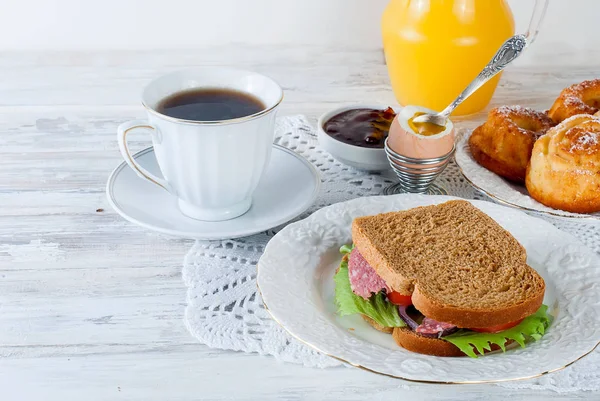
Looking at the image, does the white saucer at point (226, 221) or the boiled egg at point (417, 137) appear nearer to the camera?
the white saucer at point (226, 221)

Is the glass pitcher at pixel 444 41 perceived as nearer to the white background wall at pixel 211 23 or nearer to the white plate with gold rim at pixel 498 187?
the white plate with gold rim at pixel 498 187

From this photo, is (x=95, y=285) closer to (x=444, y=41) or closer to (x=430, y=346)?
(x=430, y=346)

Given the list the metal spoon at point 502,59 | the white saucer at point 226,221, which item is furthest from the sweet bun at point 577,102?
the white saucer at point 226,221

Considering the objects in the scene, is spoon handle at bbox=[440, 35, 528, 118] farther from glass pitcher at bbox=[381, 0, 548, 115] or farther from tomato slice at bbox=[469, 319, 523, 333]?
tomato slice at bbox=[469, 319, 523, 333]

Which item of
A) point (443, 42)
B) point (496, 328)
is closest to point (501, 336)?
point (496, 328)

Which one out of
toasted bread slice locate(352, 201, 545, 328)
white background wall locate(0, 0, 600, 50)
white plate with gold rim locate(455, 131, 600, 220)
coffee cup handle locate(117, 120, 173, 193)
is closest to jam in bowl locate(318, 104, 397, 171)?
white plate with gold rim locate(455, 131, 600, 220)

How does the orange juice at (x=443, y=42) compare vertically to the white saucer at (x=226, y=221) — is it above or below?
above
